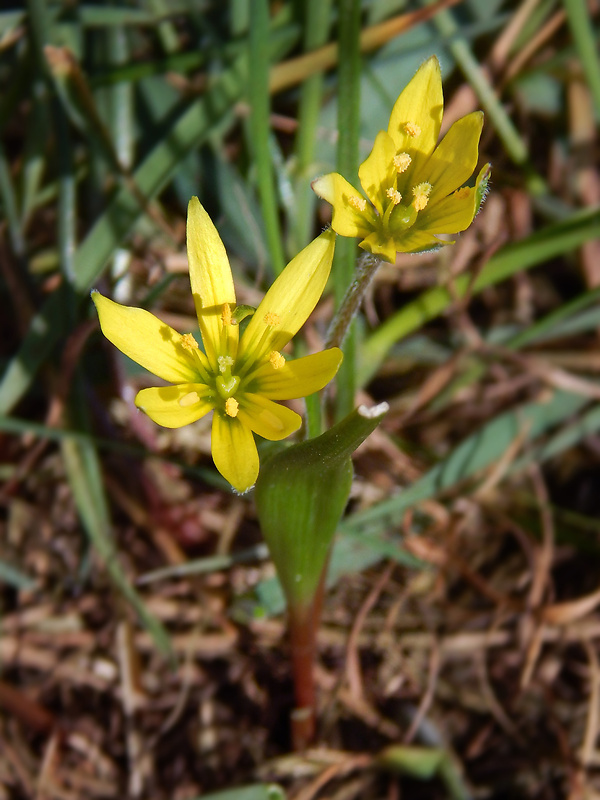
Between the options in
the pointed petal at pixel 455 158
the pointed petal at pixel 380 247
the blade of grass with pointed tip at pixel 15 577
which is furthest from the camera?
the blade of grass with pointed tip at pixel 15 577

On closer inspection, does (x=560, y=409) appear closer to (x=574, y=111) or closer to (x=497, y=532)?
(x=497, y=532)

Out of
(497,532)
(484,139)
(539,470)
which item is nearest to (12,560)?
(497,532)

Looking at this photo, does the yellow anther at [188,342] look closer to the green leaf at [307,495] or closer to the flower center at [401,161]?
the green leaf at [307,495]

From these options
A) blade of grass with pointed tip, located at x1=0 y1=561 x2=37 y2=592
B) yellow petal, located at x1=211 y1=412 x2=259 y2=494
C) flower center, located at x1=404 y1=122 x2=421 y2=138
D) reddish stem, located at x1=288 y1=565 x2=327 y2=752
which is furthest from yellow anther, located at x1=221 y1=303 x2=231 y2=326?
blade of grass with pointed tip, located at x1=0 y1=561 x2=37 y2=592

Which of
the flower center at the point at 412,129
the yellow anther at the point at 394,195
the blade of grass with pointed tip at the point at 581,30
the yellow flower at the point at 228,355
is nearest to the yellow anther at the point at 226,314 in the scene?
the yellow flower at the point at 228,355

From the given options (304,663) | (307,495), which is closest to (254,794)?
(304,663)

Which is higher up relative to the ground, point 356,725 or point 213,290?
point 213,290
